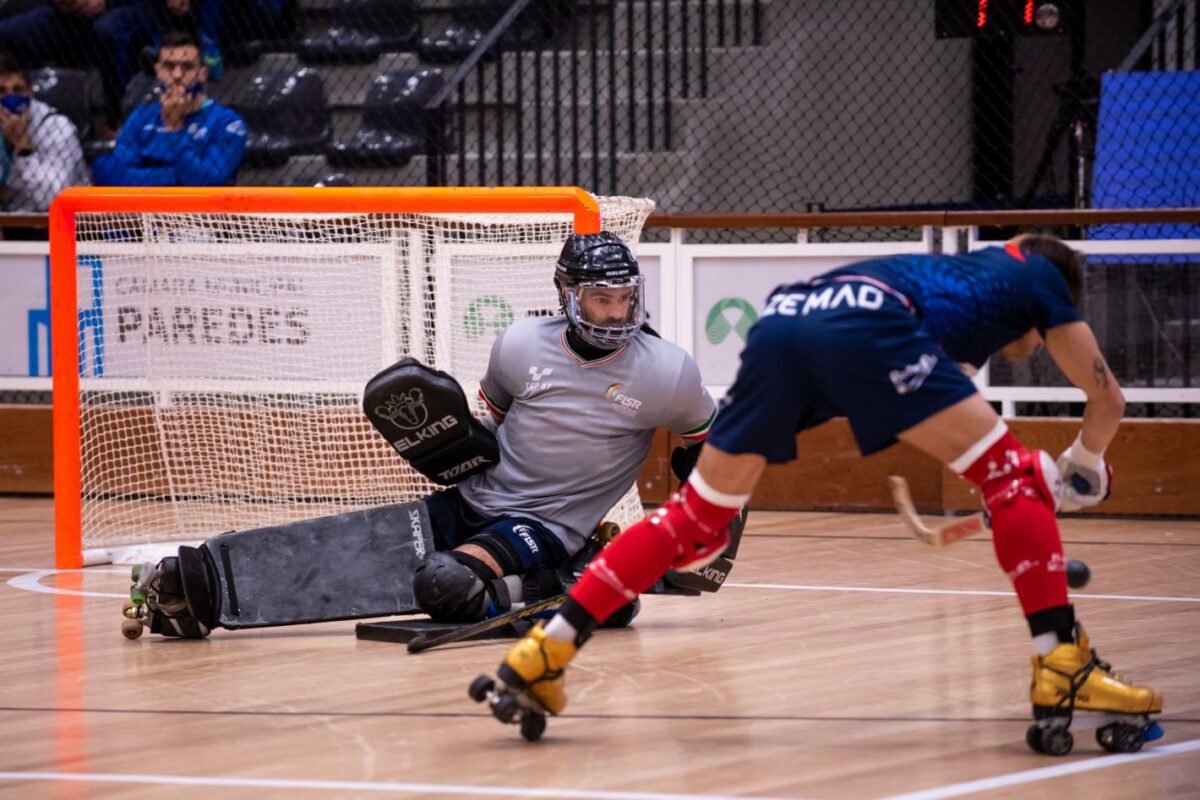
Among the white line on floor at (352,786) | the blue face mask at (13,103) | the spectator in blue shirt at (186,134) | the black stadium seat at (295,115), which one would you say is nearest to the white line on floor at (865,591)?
the white line on floor at (352,786)

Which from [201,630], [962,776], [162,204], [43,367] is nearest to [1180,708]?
[962,776]

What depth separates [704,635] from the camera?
16.2 ft

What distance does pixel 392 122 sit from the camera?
977 centimetres

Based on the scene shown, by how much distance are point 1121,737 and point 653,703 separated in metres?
1.06

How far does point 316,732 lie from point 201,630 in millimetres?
1308

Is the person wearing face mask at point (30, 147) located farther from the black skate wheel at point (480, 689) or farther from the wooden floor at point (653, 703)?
the black skate wheel at point (480, 689)

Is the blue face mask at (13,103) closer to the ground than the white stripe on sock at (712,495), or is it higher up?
higher up

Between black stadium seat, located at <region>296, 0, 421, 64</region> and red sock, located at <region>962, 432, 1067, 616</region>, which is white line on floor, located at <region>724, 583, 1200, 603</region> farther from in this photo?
black stadium seat, located at <region>296, 0, 421, 64</region>

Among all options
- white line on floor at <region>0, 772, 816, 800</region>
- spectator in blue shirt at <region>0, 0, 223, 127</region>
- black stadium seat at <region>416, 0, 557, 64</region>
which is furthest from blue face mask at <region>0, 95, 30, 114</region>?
white line on floor at <region>0, 772, 816, 800</region>

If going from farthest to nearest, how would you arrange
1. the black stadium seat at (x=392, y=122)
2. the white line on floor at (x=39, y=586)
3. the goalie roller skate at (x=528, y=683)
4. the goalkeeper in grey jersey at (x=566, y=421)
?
the black stadium seat at (x=392, y=122) → the white line on floor at (x=39, y=586) → the goalkeeper in grey jersey at (x=566, y=421) → the goalie roller skate at (x=528, y=683)

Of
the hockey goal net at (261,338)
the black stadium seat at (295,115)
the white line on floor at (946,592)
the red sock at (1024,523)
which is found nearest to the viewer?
the red sock at (1024,523)

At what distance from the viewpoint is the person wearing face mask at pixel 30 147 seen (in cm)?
905

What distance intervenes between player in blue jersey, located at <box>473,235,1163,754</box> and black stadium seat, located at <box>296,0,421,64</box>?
269 inches

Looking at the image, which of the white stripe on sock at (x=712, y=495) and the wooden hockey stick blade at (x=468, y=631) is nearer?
the white stripe on sock at (x=712, y=495)
